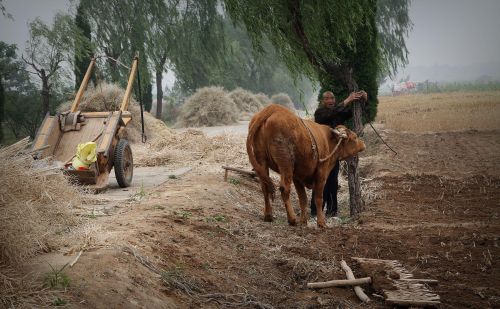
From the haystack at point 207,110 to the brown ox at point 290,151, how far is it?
65.4 ft

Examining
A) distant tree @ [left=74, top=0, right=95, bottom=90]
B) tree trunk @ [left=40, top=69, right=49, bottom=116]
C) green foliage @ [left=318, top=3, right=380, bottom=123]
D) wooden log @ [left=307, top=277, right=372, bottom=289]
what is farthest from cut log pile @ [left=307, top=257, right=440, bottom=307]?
distant tree @ [left=74, top=0, right=95, bottom=90]

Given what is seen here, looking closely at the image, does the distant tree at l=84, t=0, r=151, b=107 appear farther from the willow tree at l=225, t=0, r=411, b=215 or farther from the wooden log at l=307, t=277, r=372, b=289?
the wooden log at l=307, t=277, r=372, b=289

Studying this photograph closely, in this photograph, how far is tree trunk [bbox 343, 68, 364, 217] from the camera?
7.87 metres

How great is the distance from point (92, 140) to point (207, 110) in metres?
18.6

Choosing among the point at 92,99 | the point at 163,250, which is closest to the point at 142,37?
the point at 92,99

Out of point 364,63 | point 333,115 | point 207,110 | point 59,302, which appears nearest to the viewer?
point 59,302

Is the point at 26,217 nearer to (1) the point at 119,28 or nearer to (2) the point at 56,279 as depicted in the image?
(2) the point at 56,279

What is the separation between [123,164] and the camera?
29.0 feet

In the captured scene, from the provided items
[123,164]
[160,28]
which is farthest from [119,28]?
[123,164]

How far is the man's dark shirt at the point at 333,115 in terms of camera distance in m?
7.96

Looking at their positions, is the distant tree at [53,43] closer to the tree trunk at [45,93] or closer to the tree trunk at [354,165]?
the tree trunk at [45,93]

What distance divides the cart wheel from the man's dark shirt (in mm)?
3375

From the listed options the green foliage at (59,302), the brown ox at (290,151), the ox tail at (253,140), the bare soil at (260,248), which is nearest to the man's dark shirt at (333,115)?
the brown ox at (290,151)

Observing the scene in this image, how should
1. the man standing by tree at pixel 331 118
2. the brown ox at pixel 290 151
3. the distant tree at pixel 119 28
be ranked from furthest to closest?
the distant tree at pixel 119 28 → the man standing by tree at pixel 331 118 → the brown ox at pixel 290 151
